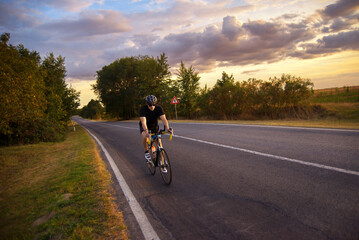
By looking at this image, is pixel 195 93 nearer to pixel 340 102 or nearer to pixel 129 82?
pixel 340 102

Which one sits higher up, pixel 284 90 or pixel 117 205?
pixel 284 90

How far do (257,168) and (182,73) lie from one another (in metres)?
29.9

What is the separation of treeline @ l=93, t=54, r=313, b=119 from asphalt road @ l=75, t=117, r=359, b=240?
12401 millimetres

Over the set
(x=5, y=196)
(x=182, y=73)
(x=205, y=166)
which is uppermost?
(x=182, y=73)

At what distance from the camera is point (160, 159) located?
5129 millimetres

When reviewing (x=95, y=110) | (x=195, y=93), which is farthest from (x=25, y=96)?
(x=95, y=110)

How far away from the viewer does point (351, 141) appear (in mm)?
6441

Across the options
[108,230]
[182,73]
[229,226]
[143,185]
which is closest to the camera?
[229,226]

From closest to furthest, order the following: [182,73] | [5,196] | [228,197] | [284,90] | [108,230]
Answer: [108,230], [228,197], [5,196], [284,90], [182,73]

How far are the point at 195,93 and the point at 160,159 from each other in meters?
26.4

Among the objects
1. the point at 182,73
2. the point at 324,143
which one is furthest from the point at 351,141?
the point at 182,73

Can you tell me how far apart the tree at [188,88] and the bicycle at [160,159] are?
80.9ft

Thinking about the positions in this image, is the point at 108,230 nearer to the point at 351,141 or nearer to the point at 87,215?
the point at 87,215

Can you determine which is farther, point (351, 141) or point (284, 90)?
point (284, 90)
